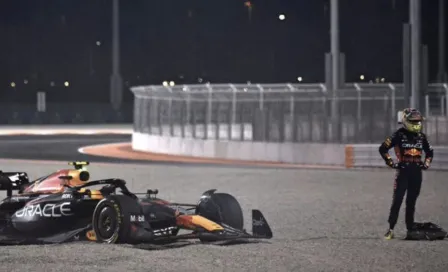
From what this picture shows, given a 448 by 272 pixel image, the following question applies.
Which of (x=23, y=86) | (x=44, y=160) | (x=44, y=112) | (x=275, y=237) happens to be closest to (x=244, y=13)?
(x=23, y=86)

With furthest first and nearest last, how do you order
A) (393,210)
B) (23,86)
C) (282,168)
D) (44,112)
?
(23,86) → (44,112) → (282,168) → (393,210)

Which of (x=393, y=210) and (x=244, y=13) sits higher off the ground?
(x=244, y=13)

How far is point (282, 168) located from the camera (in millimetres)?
26641

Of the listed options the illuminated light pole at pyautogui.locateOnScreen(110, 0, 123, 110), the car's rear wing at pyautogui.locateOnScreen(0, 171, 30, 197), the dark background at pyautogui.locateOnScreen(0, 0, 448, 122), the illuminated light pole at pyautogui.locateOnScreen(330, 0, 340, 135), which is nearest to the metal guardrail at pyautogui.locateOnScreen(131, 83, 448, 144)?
the illuminated light pole at pyautogui.locateOnScreen(330, 0, 340, 135)

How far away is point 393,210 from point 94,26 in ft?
334

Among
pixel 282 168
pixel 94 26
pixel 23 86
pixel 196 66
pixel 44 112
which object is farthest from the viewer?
pixel 94 26

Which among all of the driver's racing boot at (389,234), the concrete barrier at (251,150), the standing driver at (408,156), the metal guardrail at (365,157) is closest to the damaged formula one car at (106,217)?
the driver's racing boot at (389,234)

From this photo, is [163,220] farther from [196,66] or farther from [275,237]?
[196,66]

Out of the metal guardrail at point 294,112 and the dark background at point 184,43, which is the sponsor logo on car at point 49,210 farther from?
the dark background at point 184,43

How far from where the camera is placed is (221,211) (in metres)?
12.4

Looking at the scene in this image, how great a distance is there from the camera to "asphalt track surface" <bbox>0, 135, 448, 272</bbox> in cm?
1066

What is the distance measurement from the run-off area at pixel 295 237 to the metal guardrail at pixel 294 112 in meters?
4.85

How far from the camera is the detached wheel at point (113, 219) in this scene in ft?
38.0

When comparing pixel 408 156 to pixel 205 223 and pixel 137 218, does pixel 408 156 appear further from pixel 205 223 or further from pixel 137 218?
pixel 137 218
